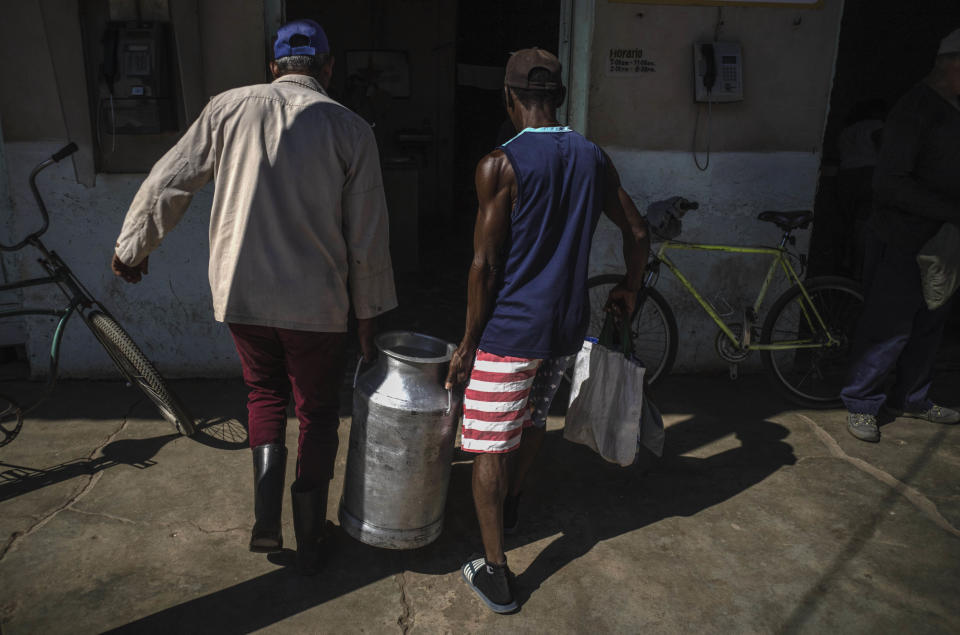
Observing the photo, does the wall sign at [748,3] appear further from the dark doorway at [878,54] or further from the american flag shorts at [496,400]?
the dark doorway at [878,54]

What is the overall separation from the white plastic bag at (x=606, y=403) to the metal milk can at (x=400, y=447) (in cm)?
69

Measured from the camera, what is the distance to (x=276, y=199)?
275cm

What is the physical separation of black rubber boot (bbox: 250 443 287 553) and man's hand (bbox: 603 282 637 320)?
154 centimetres

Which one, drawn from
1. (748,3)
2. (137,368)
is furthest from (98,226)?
(748,3)

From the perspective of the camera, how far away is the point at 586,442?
11.3 ft

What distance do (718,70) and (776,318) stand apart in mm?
1621

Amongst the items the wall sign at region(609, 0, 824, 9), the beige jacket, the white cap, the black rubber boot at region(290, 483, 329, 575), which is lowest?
the black rubber boot at region(290, 483, 329, 575)

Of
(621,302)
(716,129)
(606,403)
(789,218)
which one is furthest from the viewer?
(716,129)

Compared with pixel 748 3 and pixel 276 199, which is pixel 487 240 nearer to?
pixel 276 199

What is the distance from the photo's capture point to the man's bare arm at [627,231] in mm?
2877

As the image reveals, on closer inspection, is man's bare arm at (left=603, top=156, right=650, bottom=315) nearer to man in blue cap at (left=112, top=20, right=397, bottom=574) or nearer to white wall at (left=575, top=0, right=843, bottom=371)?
man in blue cap at (left=112, top=20, right=397, bottom=574)

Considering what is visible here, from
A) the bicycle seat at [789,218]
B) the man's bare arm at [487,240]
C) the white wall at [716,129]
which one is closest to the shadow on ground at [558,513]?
the man's bare arm at [487,240]

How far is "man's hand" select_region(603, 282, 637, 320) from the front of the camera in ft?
10.3

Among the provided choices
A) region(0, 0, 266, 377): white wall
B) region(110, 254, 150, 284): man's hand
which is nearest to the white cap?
region(0, 0, 266, 377): white wall
